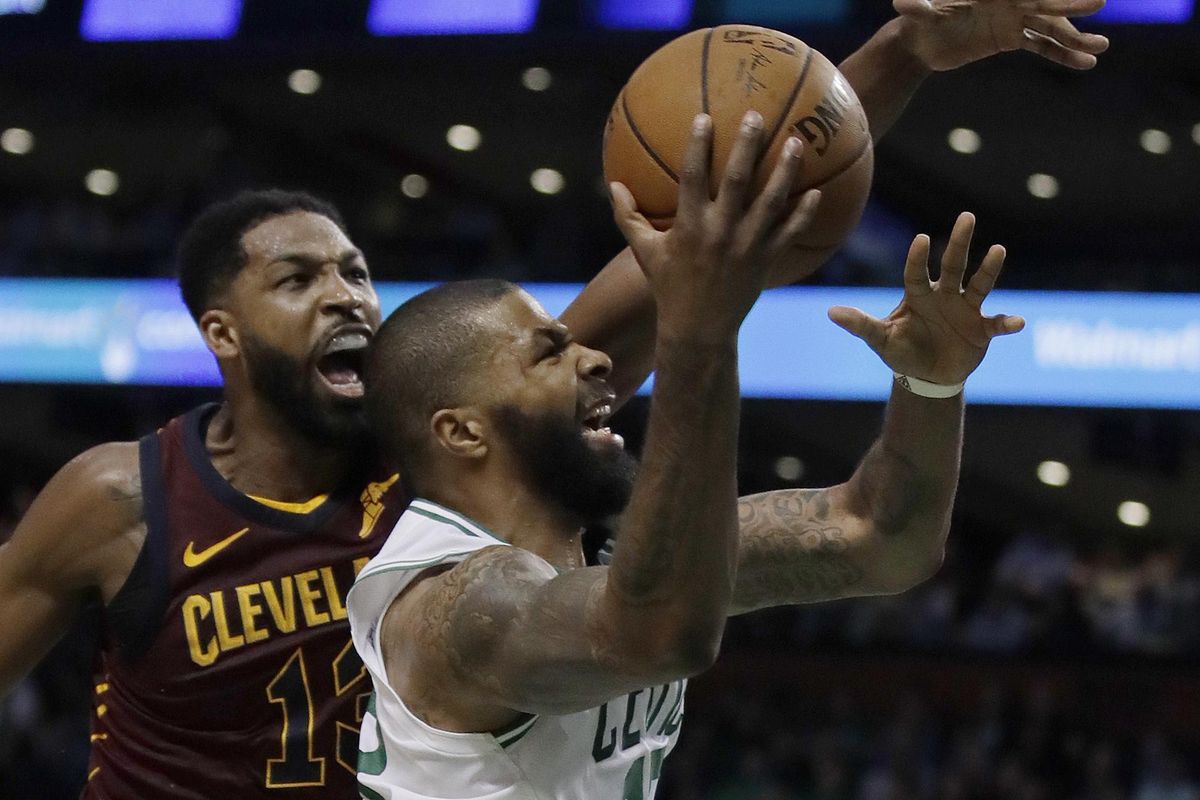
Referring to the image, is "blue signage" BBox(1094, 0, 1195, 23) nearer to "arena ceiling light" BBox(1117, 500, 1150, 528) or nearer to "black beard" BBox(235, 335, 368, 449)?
"black beard" BBox(235, 335, 368, 449)

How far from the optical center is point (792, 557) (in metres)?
3.03

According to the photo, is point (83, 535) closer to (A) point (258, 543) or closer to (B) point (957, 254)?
(A) point (258, 543)

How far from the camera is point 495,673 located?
89.8 inches

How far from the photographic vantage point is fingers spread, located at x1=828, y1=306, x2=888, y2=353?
2479mm

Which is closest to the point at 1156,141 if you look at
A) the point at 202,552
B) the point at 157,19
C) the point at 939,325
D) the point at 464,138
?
the point at 464,138

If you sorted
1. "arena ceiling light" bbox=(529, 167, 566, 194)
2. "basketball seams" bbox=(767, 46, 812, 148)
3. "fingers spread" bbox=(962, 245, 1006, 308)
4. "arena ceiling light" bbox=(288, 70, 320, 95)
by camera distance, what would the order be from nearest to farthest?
1. "basketball seams" bbox=(767, 46, 812, 148)
2. "fingers spread" bbox=(962, 245, 1006, 308)
3. "arena ceiling light" bbox=(288, 70, 320, 95)
4. "arena ceiling light" bbox=(529, 167, 566, 194)

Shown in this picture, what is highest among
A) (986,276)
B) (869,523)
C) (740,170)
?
(740,170)

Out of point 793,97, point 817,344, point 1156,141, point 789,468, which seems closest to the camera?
point 793,97

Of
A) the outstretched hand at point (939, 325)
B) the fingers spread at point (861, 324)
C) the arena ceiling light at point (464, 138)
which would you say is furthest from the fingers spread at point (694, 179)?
the arena ceiling light at point (464, 138)

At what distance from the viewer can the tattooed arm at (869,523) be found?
292cm

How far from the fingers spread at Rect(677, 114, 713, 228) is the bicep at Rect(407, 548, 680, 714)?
48cm

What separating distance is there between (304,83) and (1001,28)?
813cm

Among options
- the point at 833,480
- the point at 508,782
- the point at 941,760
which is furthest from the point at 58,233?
the point at 508,782

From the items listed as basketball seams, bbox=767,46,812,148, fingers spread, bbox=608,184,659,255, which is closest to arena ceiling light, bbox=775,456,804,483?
basketball seams, bbox=767,46,812,148
